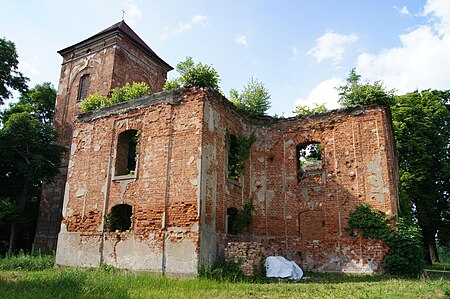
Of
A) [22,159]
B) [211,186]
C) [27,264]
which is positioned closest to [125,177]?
[211,186]

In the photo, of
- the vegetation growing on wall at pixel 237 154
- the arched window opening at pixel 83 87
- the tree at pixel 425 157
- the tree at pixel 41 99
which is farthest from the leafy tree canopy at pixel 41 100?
the tree at pixel 425 157

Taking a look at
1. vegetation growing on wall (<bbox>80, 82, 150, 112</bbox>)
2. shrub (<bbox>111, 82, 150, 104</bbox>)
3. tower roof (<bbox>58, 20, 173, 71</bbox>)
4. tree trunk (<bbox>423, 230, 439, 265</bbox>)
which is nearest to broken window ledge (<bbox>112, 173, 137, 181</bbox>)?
vegetation growing on wall (<bbox>80, 82, 150, 112</bbox>)

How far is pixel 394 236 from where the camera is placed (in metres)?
11.7

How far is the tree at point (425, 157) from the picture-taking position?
20.3 metres

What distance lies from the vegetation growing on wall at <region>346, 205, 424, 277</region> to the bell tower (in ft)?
48.4

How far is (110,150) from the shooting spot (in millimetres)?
13320

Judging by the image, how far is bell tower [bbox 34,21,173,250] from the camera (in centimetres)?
2025

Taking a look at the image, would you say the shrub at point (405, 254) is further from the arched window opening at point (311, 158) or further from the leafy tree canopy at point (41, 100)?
the leafy tree canopy at point (41, 100)

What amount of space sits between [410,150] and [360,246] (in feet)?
35.3

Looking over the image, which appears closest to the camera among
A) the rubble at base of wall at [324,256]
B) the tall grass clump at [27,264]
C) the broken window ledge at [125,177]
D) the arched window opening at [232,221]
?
the rubble at base of wall at [324,256]

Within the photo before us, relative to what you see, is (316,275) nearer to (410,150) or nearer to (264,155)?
(264,155)

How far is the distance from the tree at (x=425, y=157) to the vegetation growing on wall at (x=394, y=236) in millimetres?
9107

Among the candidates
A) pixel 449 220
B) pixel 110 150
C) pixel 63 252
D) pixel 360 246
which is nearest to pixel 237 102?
pixel 110 150

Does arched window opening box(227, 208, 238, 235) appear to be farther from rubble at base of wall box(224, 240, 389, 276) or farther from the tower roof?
the tower roof
